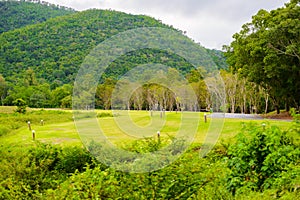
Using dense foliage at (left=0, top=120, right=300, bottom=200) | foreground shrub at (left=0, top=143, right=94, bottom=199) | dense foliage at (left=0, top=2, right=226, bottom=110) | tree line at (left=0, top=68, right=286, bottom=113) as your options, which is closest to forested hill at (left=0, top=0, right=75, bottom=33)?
dense foliage at (left=0, top=2, right=226, bottom=110)

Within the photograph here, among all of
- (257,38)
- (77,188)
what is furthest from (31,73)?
(77,188)

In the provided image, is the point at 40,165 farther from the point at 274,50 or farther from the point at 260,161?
the point at 274,50

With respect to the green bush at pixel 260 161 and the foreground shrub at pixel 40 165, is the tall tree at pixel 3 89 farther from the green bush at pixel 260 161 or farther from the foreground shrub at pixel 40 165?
the green bush at pixel 260 161

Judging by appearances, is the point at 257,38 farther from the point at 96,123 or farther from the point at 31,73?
the point at 31,73

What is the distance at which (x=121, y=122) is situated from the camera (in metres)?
7.28

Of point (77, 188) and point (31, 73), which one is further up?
point (31, 73)

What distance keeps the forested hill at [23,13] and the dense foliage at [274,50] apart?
70.2 metres

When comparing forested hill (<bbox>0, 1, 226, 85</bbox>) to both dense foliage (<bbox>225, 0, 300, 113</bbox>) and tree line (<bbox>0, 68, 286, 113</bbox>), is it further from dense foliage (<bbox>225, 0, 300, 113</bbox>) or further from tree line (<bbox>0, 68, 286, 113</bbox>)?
dense foliage (<bbox>225, 0, 300, 113</bbox>)

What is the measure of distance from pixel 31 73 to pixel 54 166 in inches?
1679

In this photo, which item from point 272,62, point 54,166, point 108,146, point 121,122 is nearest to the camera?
point 108,146

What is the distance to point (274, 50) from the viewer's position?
57.2 ft

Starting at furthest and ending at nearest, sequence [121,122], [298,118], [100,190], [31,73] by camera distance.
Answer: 1. [31,73]
2. [121,122]
3. [298,118]
4. [100,190]

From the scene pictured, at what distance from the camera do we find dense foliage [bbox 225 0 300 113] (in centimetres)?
1697

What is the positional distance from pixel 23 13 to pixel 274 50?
8441 centimetres
